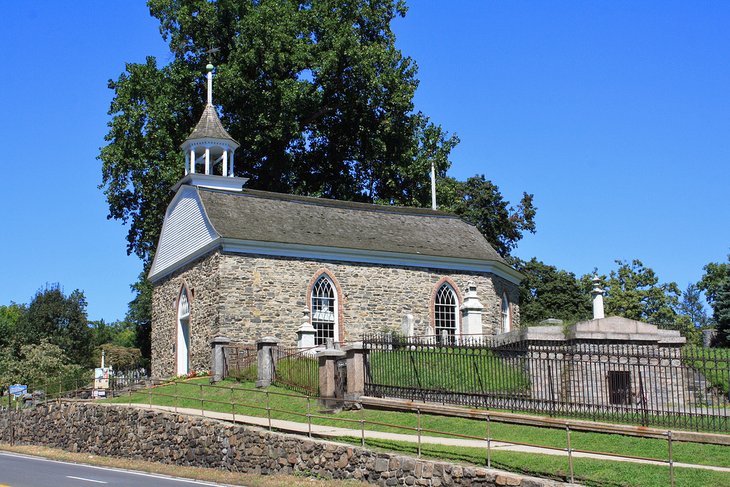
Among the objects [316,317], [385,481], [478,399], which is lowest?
[385,481]

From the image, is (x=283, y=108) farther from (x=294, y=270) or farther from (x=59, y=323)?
(x=59, y=323)

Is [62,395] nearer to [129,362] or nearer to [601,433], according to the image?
[601,433]

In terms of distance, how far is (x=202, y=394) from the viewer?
90.0 feet

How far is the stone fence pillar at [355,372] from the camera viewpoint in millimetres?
23828

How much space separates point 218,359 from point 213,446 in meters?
7.69

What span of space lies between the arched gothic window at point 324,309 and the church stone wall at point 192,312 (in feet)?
13.3

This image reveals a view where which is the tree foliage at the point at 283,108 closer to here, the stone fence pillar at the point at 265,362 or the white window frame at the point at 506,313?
the white window frame at the point at 506,313

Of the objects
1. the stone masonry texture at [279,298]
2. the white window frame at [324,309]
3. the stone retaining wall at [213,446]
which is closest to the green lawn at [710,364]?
the stone retaining wall at [213,446]

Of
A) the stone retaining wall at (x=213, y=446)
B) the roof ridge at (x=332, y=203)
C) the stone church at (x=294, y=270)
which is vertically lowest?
the stone retaining wall at (x=213, y=446)

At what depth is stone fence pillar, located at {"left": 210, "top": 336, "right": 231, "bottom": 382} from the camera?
30.5 metres

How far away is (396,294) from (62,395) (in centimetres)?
1408

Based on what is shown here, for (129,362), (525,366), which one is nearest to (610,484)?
(525,366)

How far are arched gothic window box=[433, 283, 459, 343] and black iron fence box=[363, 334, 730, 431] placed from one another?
12820mm

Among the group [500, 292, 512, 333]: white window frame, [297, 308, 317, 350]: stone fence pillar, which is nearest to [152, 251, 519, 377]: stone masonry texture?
[500, 292, 512, 333]: white window frame
